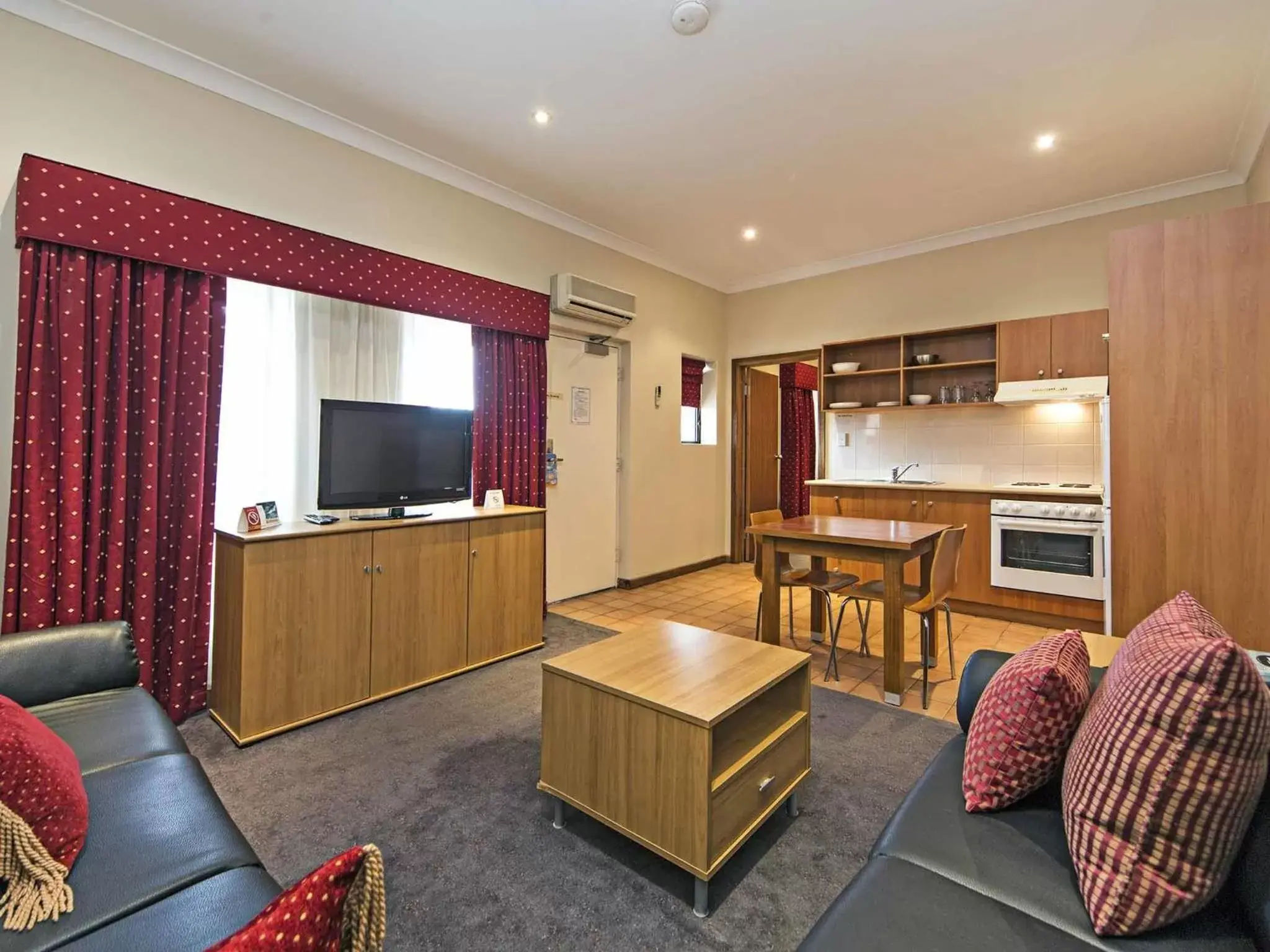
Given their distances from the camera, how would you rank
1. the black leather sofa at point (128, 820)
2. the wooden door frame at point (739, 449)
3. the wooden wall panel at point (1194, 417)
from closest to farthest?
the black leather sofa at point (128, 820) < the wooden wall panel at point (1194, 417) < the wooden door frame at point (739, 449)

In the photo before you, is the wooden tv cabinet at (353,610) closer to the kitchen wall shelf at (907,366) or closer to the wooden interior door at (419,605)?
the wooden interior door at (419,605)

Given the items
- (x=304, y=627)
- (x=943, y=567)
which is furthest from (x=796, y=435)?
(x=304, y=627)

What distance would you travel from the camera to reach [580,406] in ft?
15.8

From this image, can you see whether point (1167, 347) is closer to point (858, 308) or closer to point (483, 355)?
point (858, 308)

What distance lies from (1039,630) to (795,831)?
3.14 meters

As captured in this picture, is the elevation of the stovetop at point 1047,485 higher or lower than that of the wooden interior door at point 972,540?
higher

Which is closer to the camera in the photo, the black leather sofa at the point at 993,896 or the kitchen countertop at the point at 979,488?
the black leather sofa at the point at 993,896

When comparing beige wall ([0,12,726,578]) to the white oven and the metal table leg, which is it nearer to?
the white oven

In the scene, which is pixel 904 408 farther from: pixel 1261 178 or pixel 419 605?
pixel 419 605

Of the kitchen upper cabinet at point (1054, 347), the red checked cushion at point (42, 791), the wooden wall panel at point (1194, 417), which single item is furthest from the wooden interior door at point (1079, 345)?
the red checked cushion at point (42, 791)

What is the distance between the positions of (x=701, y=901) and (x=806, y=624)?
2739 mm

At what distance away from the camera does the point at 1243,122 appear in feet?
10.5

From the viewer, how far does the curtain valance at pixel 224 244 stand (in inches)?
90.7

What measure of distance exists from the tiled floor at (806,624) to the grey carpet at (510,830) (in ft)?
1.01
